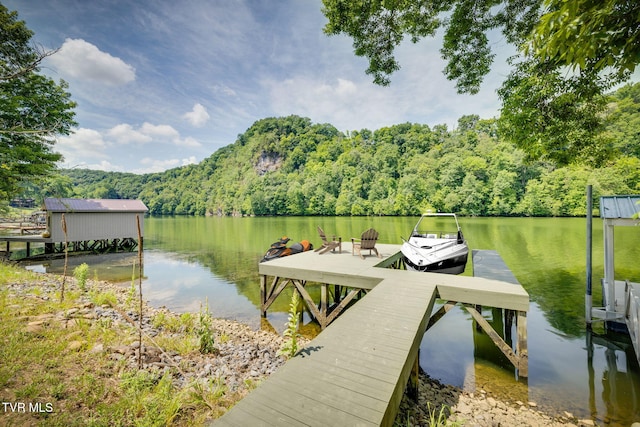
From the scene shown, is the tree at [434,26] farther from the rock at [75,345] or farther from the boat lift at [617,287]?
the rock at [75,345]

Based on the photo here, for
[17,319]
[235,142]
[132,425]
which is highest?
[235,142]

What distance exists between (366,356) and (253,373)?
8.40 feet

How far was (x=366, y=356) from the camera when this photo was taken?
3.40 metres

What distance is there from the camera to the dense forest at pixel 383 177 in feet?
151

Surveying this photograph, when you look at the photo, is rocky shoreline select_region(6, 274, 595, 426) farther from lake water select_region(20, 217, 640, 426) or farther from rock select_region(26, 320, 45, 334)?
lake water select_region(20, 217, 640, 426)

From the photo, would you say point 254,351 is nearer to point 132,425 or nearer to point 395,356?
point 132,425

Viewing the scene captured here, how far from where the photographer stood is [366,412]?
96.8 inches

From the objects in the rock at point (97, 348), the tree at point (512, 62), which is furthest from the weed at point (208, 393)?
the tree at point (512, 62)

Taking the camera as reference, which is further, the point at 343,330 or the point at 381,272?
the point at 381,272

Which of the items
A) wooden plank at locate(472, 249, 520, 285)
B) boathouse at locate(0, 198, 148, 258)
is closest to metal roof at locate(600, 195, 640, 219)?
wooden plank at locate(472, 249, 520, 285)

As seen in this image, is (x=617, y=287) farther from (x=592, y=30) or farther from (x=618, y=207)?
(x=592, y=30)

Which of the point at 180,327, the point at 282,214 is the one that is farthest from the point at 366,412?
the point at 282,214

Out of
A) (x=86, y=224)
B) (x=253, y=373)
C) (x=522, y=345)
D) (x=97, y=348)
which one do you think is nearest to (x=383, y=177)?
(x=86, y=224)

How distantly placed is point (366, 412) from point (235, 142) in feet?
520
